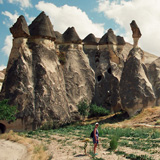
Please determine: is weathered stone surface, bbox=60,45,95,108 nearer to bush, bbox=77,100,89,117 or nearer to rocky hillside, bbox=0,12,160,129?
rocky hillside, bbox=0,12,160,129

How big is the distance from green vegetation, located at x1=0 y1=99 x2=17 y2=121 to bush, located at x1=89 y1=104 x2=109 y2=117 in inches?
356

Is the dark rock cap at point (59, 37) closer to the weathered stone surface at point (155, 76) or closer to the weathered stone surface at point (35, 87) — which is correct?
the weathered stone surface at point (35, 87)

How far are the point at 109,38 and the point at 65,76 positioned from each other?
8.24 meters

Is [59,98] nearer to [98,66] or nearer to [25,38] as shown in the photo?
[25,38]

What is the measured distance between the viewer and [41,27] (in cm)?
2359

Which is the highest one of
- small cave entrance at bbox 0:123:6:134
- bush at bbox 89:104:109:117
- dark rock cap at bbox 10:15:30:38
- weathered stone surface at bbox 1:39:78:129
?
dark rock cap at bbox 10:15:30:38

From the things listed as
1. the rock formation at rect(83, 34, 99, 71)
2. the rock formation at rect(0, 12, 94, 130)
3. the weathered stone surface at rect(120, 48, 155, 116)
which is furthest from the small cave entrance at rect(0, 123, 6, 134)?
the rock formation at rect(83, 34, 99, 71)

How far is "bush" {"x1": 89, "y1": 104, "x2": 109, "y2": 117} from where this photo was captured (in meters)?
25.6

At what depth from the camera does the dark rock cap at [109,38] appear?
3030 centimetres

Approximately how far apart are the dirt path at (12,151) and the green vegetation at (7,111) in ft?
13.8

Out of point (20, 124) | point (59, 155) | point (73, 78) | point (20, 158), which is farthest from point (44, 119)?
point (59, 155)

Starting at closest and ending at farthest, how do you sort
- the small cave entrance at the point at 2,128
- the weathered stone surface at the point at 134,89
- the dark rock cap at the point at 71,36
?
the small cave entrance at the point at 2,128, the weathered stone surface at the point at 134,89, the dark rock cap at the point at 71,36

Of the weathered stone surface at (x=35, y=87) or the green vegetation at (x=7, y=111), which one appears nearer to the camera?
the green vegetation at (x=7, y=111)

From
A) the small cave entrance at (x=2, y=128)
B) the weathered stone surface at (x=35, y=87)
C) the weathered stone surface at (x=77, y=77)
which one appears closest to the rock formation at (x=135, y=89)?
the weathered stone surface at (x=77, y=77)
